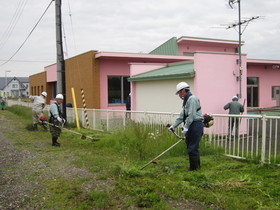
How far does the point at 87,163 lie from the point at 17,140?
200 inches

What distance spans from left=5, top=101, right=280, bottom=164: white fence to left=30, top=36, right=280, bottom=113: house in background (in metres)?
2.63

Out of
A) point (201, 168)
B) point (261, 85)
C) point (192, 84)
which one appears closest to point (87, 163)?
point (201, 168)

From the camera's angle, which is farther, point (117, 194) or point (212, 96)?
point (212, 96)

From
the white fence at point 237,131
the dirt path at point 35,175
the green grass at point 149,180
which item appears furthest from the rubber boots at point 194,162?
the dirt path at point 35,175

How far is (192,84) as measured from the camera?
11.4 metres

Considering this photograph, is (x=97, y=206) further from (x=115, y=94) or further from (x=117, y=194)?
(x=115, y=94)

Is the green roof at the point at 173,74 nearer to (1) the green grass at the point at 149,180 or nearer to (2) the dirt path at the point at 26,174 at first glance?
(1) the green grass at the point at 149,180

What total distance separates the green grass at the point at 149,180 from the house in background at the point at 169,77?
4.16m

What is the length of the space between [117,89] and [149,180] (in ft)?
44.4

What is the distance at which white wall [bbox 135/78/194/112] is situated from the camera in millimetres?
12422

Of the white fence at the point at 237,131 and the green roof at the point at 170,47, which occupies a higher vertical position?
the green roof at the point at 170,47

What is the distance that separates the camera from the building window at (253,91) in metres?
22.2

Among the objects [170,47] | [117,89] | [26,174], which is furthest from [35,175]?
[170,47]

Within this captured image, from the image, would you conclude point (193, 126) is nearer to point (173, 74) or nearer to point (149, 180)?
point (149, 180)
